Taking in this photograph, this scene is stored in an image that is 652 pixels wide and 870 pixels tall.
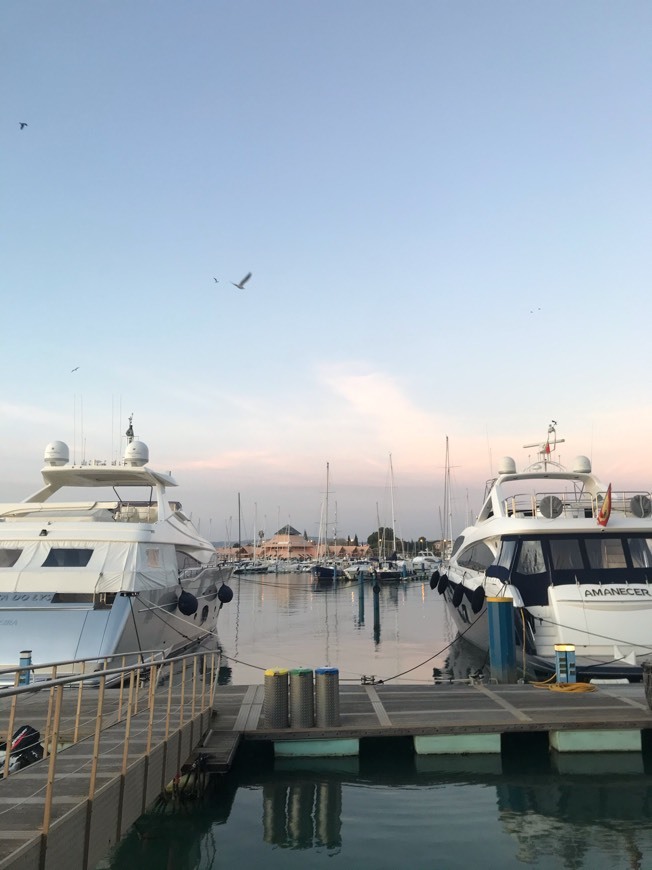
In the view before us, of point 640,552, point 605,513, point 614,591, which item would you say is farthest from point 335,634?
point 614,591

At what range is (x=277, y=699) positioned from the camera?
1166 centimetres

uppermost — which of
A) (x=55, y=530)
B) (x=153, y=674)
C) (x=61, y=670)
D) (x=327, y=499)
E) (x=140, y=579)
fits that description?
(x=327, y=499)

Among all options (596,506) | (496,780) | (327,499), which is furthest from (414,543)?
(496,780)

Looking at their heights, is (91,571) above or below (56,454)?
below

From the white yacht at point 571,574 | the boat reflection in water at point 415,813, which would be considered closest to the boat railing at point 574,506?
the white yacht at point 571,574

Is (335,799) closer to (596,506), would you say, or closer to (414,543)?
(596,506)

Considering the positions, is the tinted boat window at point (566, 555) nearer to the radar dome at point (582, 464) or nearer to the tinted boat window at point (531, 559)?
the tinted boat window at point (531, 559)

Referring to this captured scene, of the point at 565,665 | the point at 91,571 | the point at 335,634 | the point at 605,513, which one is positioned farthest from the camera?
the point at 335,634

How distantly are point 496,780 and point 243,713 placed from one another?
4673 millimetres

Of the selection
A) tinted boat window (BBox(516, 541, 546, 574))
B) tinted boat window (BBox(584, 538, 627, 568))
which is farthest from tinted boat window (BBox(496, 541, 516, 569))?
tinted boat window (BBox(584, 538, 627, 568))

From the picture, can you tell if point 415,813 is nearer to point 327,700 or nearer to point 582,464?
point 327,700

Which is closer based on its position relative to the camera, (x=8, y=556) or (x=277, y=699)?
(x=277, y=699)

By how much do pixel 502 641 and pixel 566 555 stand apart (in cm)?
465

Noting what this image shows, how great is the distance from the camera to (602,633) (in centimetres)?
1661
